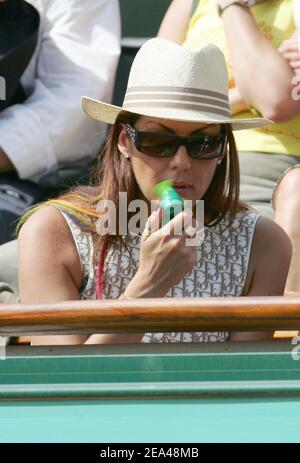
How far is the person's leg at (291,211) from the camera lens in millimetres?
2584

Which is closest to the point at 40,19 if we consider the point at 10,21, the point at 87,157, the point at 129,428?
the point at 10,21

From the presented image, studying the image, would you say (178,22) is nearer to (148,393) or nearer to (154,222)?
(154,222)

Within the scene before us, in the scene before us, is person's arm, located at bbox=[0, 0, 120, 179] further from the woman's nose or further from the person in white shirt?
the woman's nose

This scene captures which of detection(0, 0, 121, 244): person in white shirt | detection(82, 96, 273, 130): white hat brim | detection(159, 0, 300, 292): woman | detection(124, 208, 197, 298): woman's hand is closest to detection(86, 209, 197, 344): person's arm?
detection(124, 208, 197, 298): woman's hand

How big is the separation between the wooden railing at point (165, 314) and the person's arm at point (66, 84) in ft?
3.79

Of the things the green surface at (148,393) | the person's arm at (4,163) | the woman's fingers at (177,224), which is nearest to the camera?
the green surface at (148,393)

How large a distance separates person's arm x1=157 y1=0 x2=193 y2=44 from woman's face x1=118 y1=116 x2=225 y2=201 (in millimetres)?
919

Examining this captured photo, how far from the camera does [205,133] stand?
2.15m

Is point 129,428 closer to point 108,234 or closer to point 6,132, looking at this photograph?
point 108,234

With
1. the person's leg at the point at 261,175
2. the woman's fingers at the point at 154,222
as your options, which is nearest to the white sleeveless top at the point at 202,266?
the woman's fingers at the point at 154,222

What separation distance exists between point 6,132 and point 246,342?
1247mm

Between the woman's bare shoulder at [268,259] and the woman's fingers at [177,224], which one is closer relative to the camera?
the woman's fingers at [177,224]

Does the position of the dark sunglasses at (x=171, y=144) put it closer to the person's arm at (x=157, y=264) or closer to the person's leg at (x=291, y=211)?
the person's arm at (x=157, y=264)

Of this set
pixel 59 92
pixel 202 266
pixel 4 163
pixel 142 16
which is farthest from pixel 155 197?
pixel 142 16
